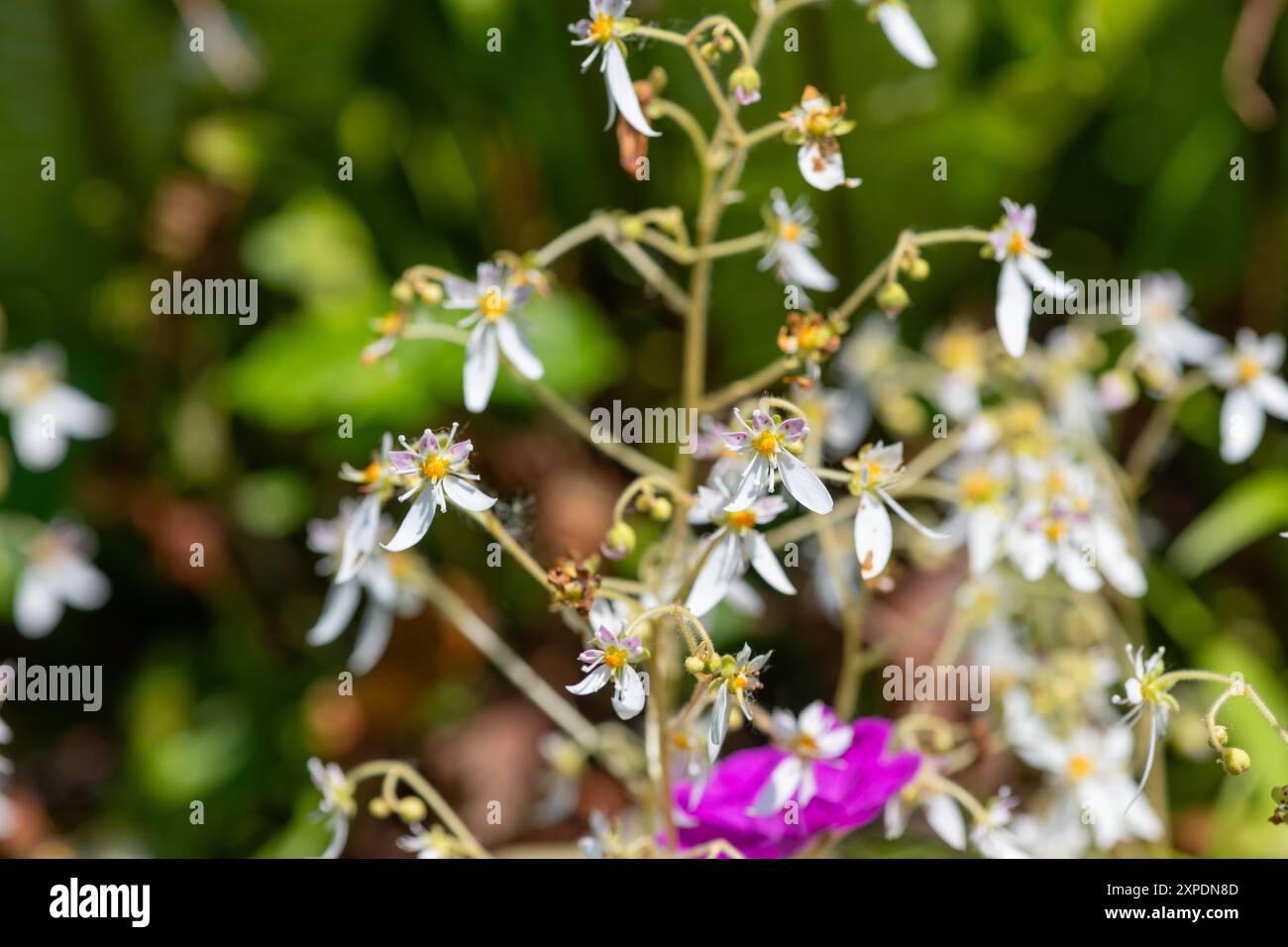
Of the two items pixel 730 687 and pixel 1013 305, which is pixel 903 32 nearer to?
pixel 1013 305

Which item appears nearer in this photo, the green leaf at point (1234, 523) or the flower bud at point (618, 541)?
the flower bud at point (618, 541)

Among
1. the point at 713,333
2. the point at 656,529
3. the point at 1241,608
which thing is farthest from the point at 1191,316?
the point at 656,529

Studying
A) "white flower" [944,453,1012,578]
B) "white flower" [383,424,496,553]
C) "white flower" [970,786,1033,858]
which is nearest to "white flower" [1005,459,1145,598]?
"white flower" [944,453,1012,578]

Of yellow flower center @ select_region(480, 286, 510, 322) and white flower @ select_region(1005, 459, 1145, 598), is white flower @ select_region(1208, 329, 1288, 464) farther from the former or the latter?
yellow flower center @ select_region(480, 286, 510, 322)

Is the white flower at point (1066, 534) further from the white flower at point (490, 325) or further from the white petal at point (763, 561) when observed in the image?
the white flower at point (490, 325)

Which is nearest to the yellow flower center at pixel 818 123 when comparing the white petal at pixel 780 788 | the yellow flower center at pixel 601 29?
the yellow flower center at pixel 601 29

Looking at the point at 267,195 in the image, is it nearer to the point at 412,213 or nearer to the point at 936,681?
the point at 412,213
